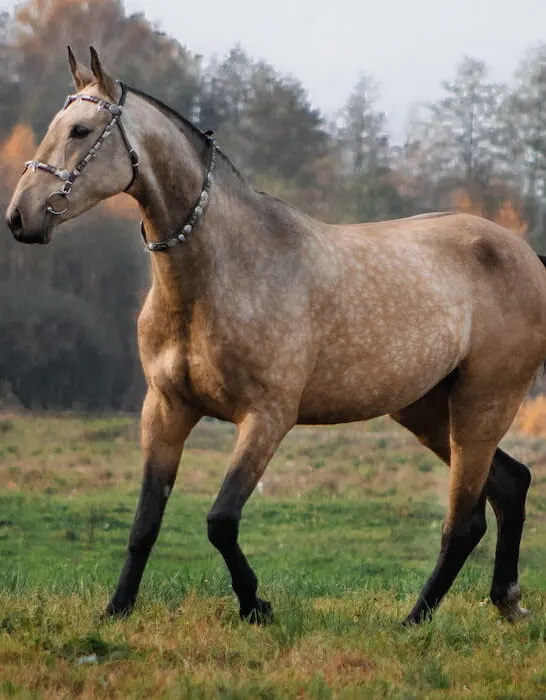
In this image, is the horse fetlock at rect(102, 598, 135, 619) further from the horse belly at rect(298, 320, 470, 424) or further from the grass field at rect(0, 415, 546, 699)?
the horse belly at rect(298, 320, 470, 424)

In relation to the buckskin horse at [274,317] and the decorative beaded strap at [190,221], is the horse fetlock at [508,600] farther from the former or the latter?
the decorative beaded strap at [190,221]

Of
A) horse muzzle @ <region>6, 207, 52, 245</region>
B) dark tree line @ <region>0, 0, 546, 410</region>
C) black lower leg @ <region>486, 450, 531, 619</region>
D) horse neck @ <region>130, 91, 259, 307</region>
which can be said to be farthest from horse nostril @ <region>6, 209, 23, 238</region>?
dark tree line @ <region>0, 0, 546, 410</region>

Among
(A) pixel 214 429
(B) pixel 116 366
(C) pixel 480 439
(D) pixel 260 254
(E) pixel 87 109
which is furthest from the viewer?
(A) pixel 214 429

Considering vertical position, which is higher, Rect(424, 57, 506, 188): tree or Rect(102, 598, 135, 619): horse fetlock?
Rect(424, 57, 506, 188): tree

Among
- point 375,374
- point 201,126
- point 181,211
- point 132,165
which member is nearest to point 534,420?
point 201,126

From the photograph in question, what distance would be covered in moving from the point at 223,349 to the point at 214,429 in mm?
6922

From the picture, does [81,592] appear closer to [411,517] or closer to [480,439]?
[480,439]

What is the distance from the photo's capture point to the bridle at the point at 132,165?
4.36 metres

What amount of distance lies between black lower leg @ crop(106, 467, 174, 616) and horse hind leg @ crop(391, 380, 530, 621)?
154 centimetres

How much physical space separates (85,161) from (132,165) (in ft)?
0.74

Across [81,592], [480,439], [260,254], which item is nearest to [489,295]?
[480,439]

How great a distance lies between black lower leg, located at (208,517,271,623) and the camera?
4703 mm

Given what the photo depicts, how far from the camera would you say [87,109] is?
4.50 metres

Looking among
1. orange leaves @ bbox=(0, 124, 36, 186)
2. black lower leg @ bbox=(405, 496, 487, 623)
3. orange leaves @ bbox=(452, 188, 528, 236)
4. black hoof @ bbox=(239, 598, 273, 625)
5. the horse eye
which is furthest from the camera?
orange leaves @ bbox=(452, 188, 528, 236)
